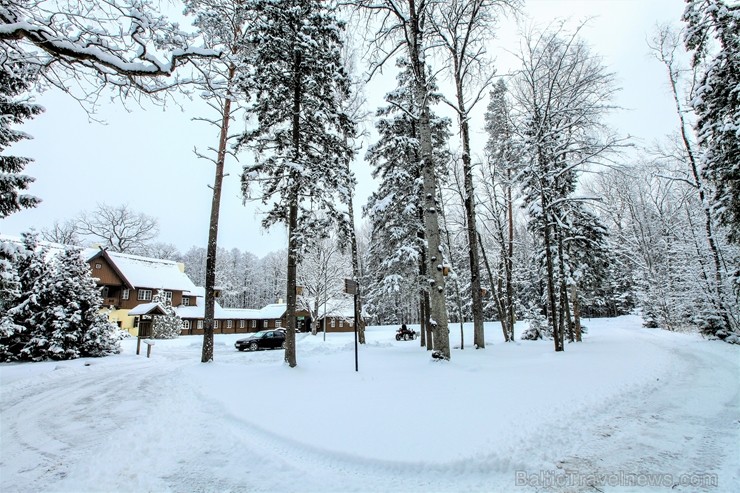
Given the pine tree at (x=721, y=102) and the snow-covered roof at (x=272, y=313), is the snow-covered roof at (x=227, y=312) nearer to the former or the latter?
the snow-covered roof at (x=272, y=313)

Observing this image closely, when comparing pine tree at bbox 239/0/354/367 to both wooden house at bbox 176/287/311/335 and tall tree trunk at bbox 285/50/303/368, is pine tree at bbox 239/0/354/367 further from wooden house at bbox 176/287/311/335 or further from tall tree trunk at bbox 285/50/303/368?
wooden house at bbox 176/287/311/335

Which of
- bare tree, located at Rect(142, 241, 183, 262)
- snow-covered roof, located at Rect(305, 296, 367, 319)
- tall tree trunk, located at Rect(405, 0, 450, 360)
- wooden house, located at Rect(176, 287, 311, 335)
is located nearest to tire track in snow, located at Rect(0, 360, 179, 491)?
tall tree trunk, located at Rect(405, 0, 450, 360)

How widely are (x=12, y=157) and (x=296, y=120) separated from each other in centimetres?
863

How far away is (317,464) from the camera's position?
3.83 meters

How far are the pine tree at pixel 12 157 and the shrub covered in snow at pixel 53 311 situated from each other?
5.84 m

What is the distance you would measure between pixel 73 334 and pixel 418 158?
18.3 meters

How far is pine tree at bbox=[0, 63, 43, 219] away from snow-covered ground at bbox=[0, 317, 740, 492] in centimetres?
537

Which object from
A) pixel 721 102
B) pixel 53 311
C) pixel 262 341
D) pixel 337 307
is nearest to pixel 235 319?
pixel 337 307

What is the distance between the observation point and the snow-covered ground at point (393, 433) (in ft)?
11.3

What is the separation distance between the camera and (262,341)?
2234 cm

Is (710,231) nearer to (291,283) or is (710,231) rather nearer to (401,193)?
(401,193)

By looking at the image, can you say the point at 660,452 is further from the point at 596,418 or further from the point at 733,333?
the point at 733,333

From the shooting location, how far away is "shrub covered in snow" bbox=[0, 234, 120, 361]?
1439 cm

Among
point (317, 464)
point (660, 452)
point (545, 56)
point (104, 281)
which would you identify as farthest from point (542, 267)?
point (104, 281)
